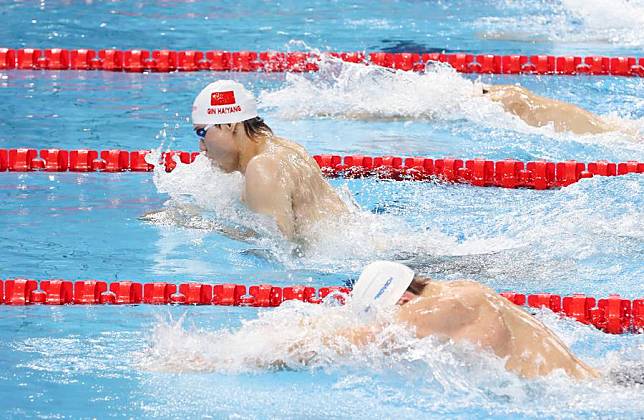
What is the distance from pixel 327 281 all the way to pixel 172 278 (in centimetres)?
58

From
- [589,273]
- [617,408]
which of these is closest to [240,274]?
[589,273]

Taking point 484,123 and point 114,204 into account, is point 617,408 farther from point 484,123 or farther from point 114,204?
point 484,123

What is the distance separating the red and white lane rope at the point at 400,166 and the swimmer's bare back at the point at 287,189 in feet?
4.36

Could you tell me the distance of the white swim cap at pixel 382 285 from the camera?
3.28 m

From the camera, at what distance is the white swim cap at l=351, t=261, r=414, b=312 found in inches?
129

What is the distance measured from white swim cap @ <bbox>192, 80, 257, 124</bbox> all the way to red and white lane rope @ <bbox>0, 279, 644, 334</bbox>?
0.63 metres

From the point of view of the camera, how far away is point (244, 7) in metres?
10.4

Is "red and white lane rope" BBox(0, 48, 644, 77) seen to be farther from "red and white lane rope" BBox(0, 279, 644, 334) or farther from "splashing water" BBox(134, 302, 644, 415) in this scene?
"splashing water" BBox(134, 302, 644, 415)

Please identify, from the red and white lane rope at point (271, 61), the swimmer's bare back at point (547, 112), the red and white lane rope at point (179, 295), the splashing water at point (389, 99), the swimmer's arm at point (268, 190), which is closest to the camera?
the red and white lane rope at point (179, 295)

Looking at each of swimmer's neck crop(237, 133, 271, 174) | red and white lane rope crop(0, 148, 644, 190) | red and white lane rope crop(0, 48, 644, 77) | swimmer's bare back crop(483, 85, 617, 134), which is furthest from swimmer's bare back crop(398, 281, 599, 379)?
red and white lane rope crop(0, 48, 644, 77)

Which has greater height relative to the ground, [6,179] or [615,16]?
[615,16]

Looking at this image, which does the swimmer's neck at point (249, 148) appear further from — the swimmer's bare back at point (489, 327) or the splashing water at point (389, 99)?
the splashing water at point (389, 99)

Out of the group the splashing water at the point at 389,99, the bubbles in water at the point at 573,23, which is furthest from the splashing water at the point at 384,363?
the bubbles in water at the point at 573,23

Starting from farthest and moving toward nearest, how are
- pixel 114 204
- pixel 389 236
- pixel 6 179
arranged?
1. pixel 6 179
2. pixel 114 204
3. pixel 389 236
